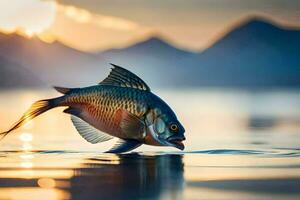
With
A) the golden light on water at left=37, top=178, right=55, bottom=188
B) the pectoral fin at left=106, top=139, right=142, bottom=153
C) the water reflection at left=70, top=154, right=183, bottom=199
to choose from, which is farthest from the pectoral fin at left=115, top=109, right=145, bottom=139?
the golden light on water at left=37, top=178, right=55, bottom=188

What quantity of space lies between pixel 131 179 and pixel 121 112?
168cm

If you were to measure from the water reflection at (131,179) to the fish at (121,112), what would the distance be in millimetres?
234

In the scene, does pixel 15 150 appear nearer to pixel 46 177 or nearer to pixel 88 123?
pixel 88 123

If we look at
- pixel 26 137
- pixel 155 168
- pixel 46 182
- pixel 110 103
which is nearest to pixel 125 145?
pixel 110 103

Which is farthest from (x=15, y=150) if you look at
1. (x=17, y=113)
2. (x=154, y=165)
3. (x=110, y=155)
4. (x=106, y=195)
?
(x=17, y=113)

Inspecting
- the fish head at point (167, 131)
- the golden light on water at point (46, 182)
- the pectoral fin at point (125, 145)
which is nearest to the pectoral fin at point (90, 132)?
the pectoral fin at point (125, 145)

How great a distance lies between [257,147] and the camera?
1274 cm

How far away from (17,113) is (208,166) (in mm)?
13536

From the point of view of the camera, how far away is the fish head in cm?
1073

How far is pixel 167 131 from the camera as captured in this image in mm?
10750

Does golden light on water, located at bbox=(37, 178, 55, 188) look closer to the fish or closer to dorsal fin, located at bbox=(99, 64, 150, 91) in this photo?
the fish

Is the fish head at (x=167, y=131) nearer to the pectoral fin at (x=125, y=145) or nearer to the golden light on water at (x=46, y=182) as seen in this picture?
the pectoral fin at (x=125, y=145)

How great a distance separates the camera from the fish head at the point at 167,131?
10.7 metres

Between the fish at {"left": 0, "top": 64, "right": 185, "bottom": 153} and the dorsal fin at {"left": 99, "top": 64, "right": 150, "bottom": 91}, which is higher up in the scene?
the dorsal fin at {"left": 99, "top": 64, "right": 150, "bottom": 91}
